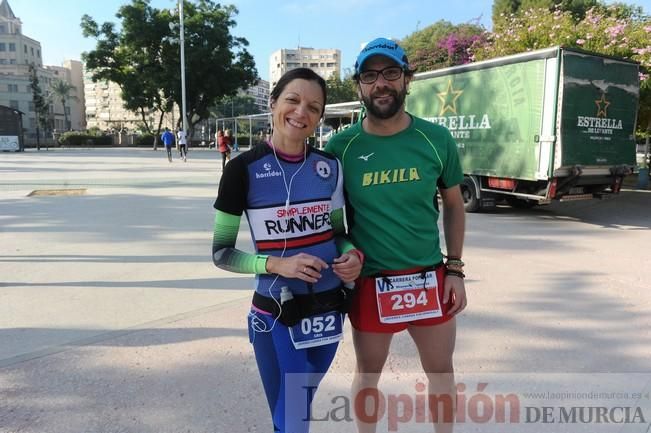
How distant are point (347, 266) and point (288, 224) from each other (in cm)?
27

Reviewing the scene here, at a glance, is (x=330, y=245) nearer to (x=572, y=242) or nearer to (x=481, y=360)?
(x=481, y=360)

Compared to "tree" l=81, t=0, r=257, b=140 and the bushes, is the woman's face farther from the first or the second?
the bushes

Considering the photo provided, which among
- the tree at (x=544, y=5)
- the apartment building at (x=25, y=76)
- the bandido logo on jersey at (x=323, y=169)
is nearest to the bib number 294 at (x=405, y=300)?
the bandido logo on jersey at (x=323, y=169)

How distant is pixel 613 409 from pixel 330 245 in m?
2.12

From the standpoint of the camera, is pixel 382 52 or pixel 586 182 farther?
pixel 586 182

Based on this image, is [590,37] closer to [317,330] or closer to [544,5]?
[317,330]

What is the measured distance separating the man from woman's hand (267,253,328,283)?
0.42 m

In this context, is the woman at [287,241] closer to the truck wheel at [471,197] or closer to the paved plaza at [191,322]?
the paved plaza at [191,322]

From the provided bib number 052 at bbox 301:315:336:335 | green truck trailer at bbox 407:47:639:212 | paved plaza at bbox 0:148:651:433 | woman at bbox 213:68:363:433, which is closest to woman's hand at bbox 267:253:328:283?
woman at bbox 213:68:363:433

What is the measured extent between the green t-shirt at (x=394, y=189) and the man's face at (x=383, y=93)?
106mm

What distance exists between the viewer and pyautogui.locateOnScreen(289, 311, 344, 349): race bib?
1.73m

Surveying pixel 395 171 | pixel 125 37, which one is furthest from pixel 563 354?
pixel 125 37

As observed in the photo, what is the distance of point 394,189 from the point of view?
1910mm

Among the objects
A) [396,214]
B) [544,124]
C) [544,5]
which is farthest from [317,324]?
[544,5]
